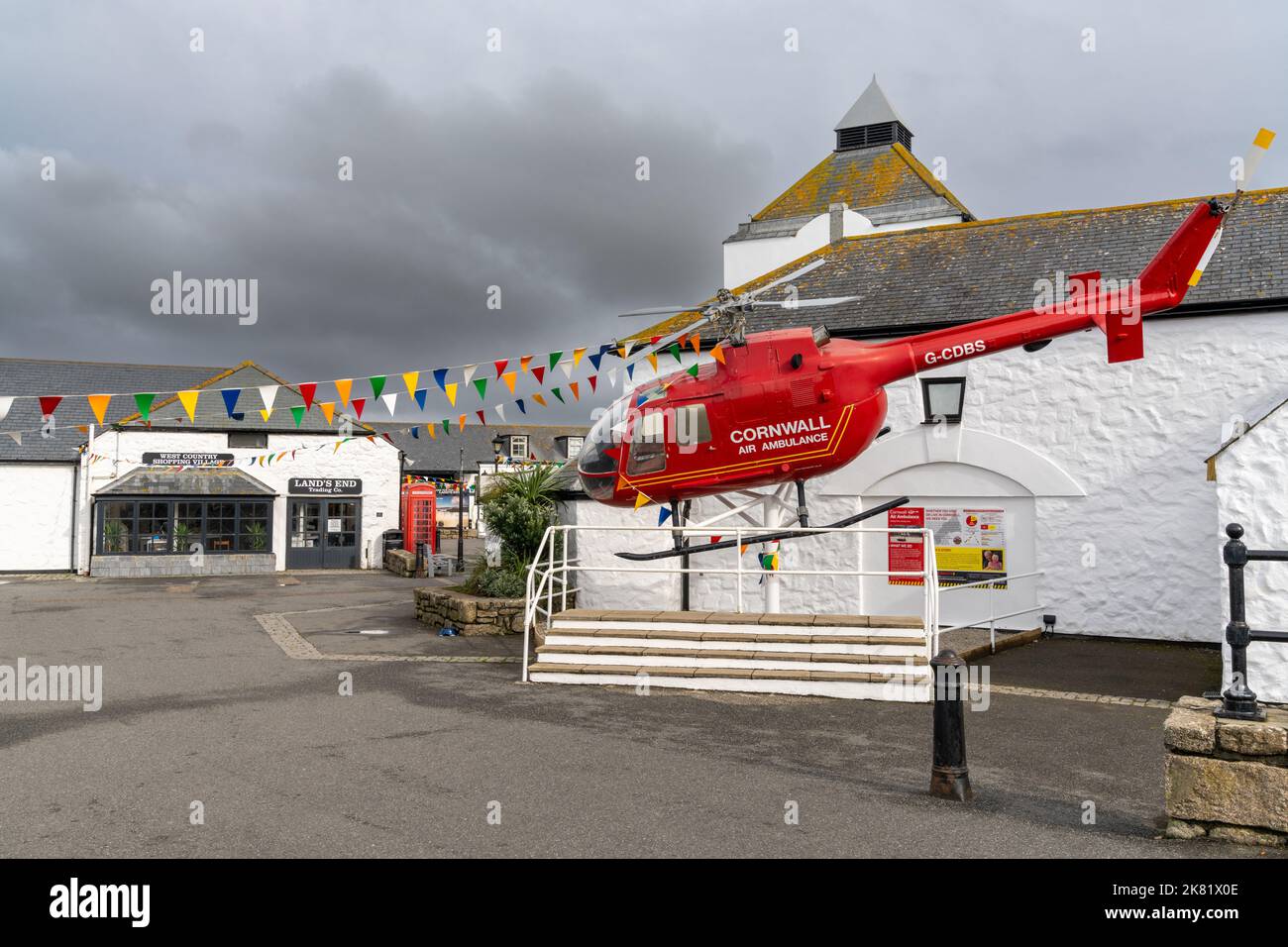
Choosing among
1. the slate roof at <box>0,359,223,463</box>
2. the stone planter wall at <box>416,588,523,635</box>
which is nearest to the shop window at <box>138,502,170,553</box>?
the slate roof at <box>0,359,223,463</box>

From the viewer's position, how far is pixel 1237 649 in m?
4.80

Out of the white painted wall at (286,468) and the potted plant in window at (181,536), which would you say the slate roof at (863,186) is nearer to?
the white painted wall at (286,468)

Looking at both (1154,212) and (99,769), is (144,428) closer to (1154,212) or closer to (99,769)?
(99,769)

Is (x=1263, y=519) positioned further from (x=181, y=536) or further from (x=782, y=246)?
(x=181, y=536)

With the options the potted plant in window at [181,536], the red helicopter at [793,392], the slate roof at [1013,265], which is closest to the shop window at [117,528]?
the potted plant in window at [181,536]

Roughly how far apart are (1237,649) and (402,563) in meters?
25.4

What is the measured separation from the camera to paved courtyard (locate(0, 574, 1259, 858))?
5.09 metres

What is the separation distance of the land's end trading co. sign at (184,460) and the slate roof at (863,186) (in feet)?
64.6

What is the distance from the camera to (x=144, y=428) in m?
28.6

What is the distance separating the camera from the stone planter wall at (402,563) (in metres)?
27.3

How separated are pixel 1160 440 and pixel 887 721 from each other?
722 cm

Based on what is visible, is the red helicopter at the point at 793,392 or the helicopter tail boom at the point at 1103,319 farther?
the red helicopter at the point at 793,392

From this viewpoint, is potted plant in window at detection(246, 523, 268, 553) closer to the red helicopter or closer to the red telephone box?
the red telephone box
